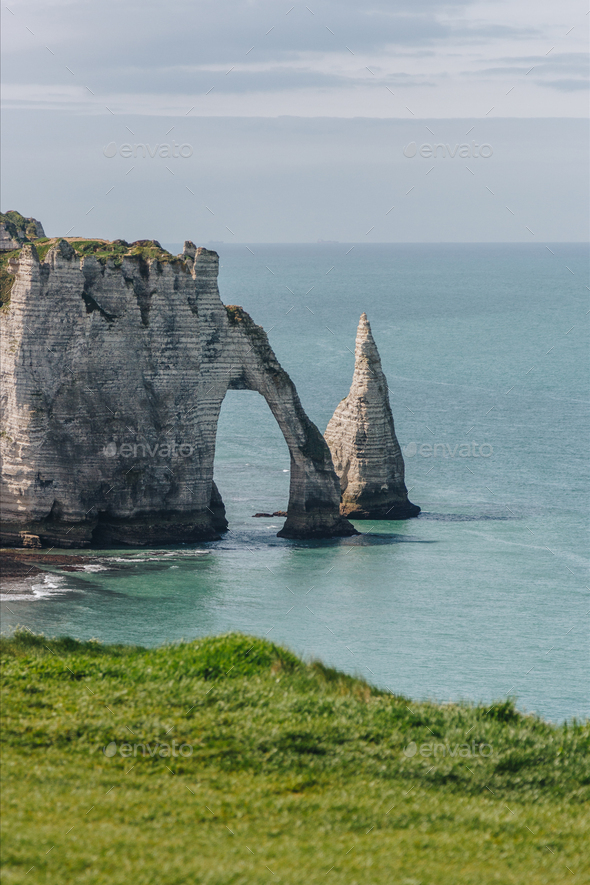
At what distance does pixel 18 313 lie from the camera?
48250mm

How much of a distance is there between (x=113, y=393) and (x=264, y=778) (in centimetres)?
3427

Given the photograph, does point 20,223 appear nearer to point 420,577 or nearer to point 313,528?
point 313,528

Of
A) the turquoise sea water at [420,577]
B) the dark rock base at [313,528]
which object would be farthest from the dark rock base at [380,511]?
the dark rock base at [313,528]

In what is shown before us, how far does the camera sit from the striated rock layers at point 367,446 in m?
55.5

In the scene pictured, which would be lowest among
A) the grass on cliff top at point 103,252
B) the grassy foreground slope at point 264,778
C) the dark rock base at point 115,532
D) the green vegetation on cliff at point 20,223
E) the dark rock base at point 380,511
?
the grassy foreground slope at point 264,778

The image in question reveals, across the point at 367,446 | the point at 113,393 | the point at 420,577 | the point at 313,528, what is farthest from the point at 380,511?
the point at 113,393

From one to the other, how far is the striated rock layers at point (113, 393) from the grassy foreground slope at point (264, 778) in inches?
1056

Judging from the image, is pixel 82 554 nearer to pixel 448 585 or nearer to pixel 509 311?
pixel 448 585

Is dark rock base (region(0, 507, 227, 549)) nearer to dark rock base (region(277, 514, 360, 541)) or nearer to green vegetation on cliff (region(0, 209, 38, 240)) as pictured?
dark rock base (region(277, 514, 360, 541))

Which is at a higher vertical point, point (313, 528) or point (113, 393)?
point (113, 393)

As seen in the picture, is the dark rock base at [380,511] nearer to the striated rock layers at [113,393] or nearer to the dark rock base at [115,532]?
the striated rock layers at [113,393]

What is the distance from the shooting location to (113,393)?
161ft

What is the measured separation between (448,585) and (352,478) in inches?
441

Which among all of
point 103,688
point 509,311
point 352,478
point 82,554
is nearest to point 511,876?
point 103,688
